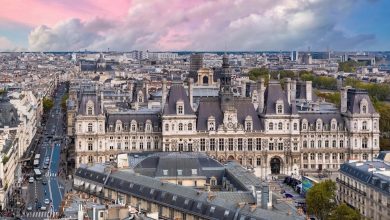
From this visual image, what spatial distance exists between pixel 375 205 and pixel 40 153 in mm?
70091

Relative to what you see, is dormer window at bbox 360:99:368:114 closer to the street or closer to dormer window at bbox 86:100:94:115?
dormer window at bbox 86:100:94:115

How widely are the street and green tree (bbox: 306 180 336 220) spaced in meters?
23.3

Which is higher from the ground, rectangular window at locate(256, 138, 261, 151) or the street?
rectangular window at locate(256, 138, 261, 151)

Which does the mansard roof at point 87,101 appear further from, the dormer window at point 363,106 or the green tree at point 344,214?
the green tree at point 344,214

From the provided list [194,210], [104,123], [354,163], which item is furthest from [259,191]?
[104,123]

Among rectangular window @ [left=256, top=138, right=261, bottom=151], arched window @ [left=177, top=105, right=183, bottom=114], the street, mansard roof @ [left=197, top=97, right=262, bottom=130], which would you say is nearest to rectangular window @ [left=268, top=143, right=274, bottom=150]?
rectangular window @ [left=256, top=138, right=261, bottom=151]

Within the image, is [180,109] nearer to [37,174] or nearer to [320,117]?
[320,117]

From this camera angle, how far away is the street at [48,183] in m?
86.3

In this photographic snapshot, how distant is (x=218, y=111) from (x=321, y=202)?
Result: 34636 mm

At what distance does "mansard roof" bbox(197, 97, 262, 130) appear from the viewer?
10531 centimetres

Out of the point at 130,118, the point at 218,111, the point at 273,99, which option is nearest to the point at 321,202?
the point at 273,99

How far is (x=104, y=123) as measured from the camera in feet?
343

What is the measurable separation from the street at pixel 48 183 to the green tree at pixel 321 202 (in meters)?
23.3

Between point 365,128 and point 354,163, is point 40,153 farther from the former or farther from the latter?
point 354,163
